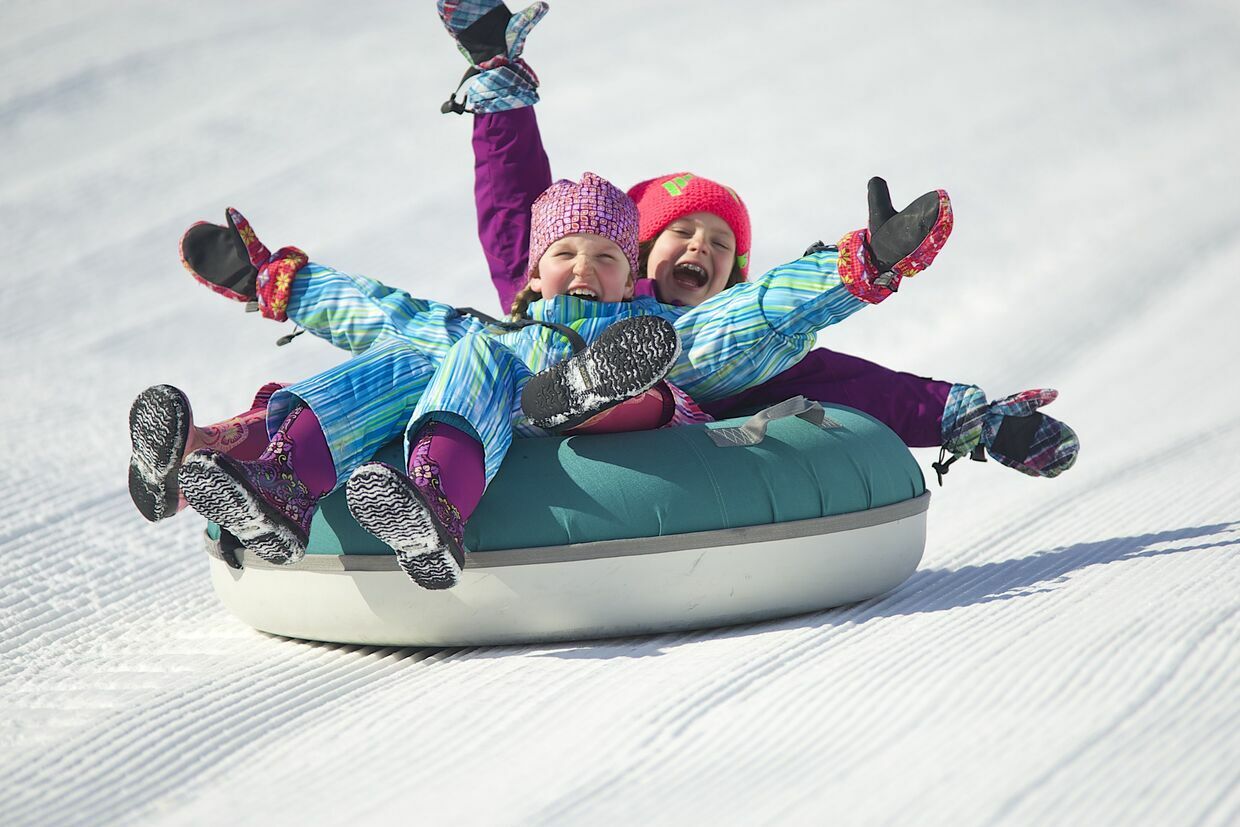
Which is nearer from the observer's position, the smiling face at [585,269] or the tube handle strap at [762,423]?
the tube handle strap at [762,423]

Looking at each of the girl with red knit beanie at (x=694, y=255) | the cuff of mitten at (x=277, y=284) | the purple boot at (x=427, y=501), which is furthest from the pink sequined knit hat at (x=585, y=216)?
the purple boot at (x=427, y=501)

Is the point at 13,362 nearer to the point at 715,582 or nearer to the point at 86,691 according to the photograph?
the point at 86,691

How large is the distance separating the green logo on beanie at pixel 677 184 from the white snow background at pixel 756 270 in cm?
87

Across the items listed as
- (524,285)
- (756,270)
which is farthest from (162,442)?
(756,270)

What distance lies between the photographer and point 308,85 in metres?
6.33

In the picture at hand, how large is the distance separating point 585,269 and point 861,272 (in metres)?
0.50

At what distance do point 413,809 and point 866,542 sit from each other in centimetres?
91

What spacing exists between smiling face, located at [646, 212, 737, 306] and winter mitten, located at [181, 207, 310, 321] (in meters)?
0.67

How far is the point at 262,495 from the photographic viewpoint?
1641mm

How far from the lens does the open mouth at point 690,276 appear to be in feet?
8.18

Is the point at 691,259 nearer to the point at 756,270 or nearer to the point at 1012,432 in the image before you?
the point at 1012,432

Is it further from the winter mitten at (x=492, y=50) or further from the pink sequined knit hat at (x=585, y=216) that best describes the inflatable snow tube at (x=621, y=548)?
the winter mitten at (x=492, y=50)

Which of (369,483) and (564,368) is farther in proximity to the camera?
(564,368)

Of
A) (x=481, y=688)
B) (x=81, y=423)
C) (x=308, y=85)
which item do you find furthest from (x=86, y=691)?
(x=308, y=85)
